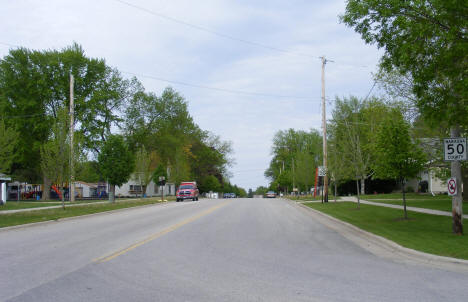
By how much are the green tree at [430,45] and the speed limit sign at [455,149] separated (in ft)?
1.75

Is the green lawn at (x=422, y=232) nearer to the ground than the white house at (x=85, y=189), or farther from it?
nearer to the ground

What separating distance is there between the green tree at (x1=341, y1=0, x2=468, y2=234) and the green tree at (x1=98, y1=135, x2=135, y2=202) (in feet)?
89.3

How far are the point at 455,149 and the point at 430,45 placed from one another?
318 centimetres

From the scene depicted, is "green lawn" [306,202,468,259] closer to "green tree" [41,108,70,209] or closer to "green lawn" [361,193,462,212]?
"green lawn" [361,193,462,212]

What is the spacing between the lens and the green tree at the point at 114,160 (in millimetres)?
37719

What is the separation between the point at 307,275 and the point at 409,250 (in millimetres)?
4068

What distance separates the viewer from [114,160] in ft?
124

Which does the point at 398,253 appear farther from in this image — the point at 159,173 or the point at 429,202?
the point at 159,173

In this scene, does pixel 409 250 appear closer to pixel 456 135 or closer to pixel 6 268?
pixel 456 135

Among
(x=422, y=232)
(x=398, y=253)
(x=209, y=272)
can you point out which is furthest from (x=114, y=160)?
(x=209, y=272)

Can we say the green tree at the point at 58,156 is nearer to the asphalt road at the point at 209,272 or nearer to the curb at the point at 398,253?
the asphalt road at the point at 209,272

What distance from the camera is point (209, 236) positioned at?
14.3 m

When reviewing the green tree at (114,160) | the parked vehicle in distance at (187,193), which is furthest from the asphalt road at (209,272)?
the parked vehicle in distance at (187,193)

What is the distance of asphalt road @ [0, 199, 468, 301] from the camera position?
22.4 ft
